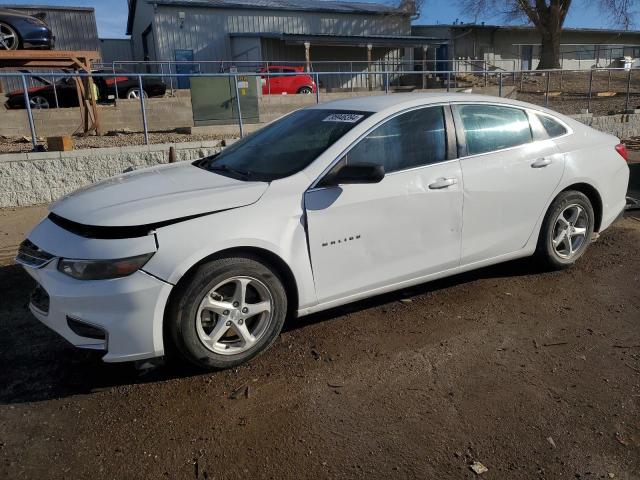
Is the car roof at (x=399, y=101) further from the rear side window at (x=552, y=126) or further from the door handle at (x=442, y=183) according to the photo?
the door handle at (x=442, y=183)

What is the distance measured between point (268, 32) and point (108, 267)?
2850 centimetres

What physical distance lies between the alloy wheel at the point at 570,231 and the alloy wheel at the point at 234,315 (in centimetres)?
271

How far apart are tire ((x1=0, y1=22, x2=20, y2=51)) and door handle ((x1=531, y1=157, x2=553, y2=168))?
10132 millimetres

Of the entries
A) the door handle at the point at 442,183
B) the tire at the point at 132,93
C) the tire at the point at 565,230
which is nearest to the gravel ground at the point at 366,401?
the tire at the point at 565,230

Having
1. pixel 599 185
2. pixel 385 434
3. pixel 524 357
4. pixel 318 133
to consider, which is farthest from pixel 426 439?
pixel 599 185

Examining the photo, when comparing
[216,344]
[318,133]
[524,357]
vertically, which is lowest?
[524,357]

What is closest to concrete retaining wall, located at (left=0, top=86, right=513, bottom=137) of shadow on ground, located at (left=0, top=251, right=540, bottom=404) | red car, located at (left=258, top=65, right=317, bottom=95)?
red car, located at (left=258, top=65, right=317, bottom=95)

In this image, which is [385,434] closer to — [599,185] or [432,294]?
[432,294]

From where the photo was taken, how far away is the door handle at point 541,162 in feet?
14.1

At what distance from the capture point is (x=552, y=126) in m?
4.54

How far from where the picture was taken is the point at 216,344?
3170 millimetres

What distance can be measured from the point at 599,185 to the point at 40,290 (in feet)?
14.6

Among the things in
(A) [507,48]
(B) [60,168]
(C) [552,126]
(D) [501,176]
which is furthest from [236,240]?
(A) [507,48]

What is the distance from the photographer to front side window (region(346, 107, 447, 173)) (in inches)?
143
